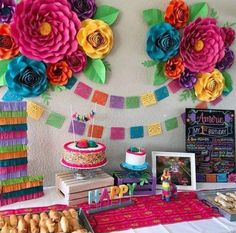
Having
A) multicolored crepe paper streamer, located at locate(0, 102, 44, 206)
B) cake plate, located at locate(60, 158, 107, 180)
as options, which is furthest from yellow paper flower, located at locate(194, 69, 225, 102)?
multicolored crepe paper streamer, located at locate(0, 102, 44, 206)

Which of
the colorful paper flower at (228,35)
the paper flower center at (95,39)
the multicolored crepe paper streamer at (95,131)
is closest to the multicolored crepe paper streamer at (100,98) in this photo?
the multicolored crepe paper streamer at (95,131)

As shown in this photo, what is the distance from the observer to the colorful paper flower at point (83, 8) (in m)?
1.30

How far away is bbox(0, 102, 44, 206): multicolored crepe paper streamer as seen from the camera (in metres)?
1.20

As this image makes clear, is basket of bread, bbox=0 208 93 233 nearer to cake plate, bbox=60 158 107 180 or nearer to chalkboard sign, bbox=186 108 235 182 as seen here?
cake plate, bbox=60 158 107 180

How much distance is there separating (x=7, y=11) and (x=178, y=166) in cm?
94

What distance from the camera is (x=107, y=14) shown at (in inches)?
54.1

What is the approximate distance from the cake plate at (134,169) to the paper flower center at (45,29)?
0.61 meters

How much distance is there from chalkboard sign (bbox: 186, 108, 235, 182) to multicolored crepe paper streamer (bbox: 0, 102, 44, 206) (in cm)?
73

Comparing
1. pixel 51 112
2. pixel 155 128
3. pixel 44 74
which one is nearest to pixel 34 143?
pixel 51 112

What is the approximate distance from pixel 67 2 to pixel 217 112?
83 centimetres

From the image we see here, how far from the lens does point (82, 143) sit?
1282 mm

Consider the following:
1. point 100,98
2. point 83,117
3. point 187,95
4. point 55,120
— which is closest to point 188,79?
point 187,95

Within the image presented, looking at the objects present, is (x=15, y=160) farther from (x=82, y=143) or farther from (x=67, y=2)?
(x=67, y=2)

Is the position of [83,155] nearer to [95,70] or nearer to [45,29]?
[95,70]
